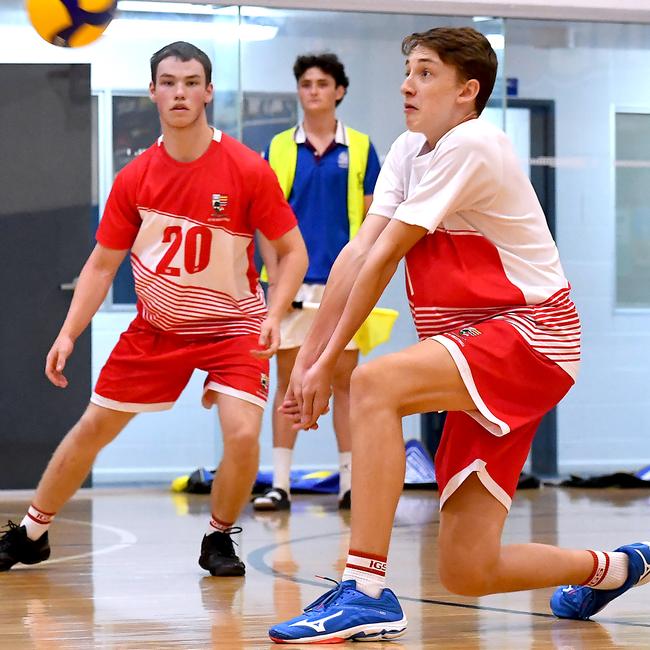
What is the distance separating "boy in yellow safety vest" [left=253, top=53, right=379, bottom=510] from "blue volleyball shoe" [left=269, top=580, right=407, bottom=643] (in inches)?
121

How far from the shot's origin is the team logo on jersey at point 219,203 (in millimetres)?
4000

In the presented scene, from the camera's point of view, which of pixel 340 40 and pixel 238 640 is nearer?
pixel 238 640

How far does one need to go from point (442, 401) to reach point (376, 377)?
15 centimetres

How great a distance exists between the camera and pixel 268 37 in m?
7.04

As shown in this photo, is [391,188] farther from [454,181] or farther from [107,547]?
[107,547]

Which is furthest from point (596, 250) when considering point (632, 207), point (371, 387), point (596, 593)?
point (371, 387)

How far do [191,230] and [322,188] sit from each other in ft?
6.77

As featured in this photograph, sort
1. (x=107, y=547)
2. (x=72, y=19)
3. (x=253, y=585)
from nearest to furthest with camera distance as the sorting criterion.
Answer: (x=253, y=585) < (x=107, y=547) < (x=72, y=19)

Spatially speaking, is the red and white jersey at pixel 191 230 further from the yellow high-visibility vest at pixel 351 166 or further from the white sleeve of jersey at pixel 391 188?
the yellow high-visibility vest at pixel 351 166

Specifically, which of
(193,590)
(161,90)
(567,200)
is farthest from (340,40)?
(193,590)

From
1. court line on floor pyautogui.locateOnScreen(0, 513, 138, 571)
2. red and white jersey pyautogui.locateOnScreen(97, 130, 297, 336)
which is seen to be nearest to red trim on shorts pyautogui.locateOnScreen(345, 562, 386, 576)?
red and white jersey pyautogui.locateOnScreen(97, 130, 297, 336)

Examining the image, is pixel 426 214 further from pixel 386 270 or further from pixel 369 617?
pixel 369 617

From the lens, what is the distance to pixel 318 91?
5898mm

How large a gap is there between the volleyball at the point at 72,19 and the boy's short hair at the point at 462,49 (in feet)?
7.71
